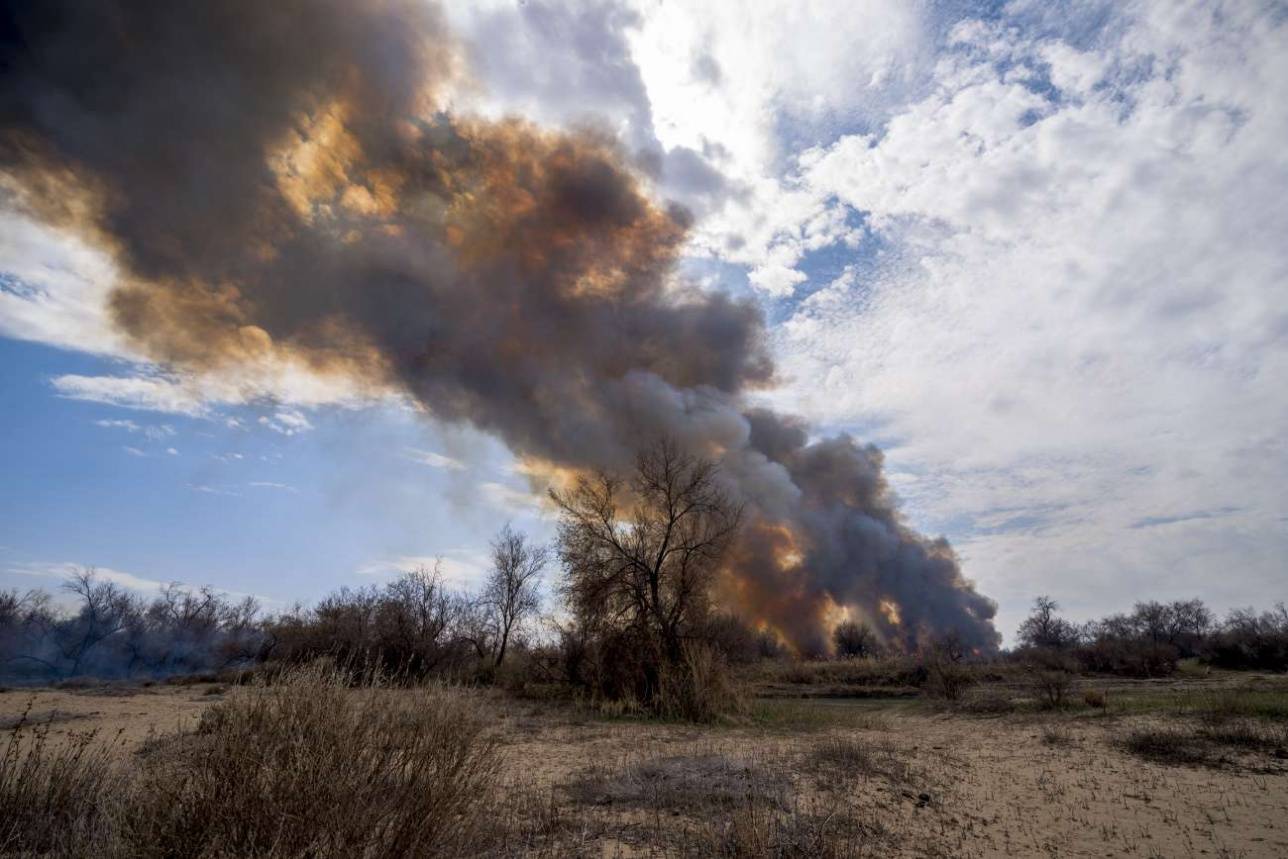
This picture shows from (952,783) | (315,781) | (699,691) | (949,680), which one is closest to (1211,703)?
(949,680)

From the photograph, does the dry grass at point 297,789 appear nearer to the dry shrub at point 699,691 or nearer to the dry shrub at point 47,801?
the dry shrub at point 47,801

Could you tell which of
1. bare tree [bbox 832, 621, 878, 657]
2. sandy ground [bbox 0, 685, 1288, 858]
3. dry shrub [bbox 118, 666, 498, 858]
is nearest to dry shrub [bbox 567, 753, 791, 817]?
sandy ground [bbox 0, 685, 1288, 858]

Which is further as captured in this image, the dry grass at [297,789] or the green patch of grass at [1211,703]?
the green patch of grass at [1211,703]

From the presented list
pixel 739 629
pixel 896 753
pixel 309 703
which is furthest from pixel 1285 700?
pixel 309 703

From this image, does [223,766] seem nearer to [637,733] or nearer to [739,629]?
[637,733]

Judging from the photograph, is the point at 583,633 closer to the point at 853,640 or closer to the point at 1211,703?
the point at 1211,703

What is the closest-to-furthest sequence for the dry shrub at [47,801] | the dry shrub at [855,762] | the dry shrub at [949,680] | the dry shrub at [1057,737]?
the dry shrub at [47,801] → the dry shrub at [855,762] → the dry shrub at [1057,737] → the dry shrub at [949,680]

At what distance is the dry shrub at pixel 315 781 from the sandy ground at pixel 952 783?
2401mm

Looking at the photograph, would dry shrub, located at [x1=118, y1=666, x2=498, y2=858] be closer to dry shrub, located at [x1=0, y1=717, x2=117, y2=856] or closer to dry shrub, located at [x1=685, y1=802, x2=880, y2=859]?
dry shrub, located at [x1=0, y1=717, x2=117, y2=856]

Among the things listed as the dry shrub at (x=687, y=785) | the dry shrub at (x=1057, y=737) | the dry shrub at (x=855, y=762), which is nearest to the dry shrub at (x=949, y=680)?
the dry shrub at (x=1057, y=737)

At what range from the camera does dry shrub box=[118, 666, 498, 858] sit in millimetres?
4324

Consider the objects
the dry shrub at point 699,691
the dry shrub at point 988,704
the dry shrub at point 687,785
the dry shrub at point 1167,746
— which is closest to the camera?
the dry shrub at point 687,785

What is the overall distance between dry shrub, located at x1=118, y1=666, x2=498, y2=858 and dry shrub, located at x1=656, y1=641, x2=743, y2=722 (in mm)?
17107

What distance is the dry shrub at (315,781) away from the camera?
4.32m
